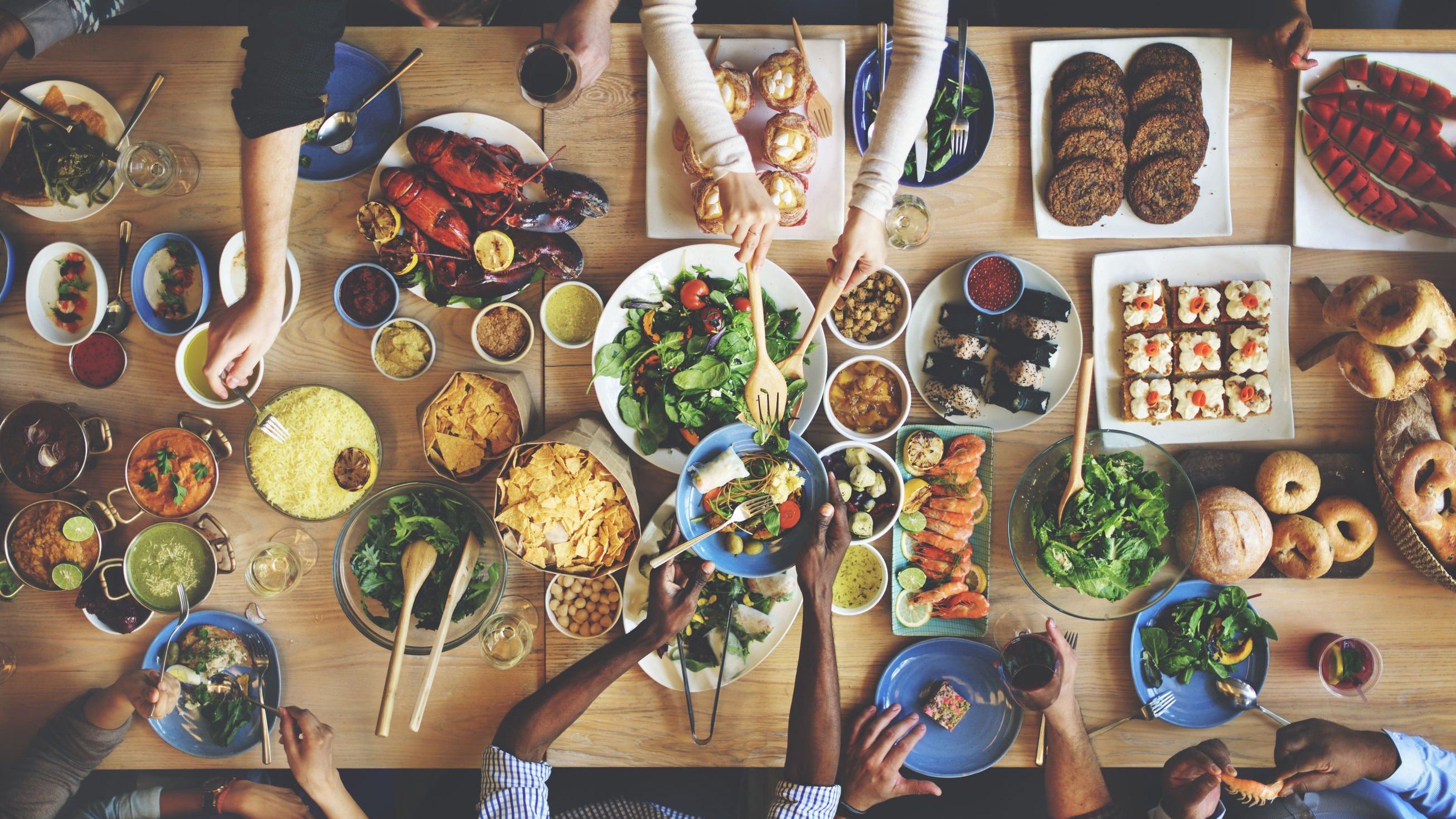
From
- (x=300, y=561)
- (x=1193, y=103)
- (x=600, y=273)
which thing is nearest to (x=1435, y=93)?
(x=1193, y=103)

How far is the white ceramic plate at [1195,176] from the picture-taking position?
2.25 m

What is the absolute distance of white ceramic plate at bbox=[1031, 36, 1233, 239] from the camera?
225 cm

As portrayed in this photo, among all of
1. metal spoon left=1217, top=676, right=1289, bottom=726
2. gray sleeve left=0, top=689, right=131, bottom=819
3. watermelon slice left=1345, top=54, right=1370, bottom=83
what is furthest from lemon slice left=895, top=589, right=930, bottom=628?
gray sleeve left=0, top=689, right=131, bottom=819

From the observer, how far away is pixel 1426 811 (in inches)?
90.4

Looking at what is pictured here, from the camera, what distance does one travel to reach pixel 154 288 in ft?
7.42

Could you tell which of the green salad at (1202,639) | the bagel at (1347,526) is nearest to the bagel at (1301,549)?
the bagel at (1347,526)

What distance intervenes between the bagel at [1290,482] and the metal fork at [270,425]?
115 inches

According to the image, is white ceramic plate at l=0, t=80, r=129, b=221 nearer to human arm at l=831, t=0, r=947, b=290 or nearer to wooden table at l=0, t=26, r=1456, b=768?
wooden table at l=0, t=26, r=1456, b=768

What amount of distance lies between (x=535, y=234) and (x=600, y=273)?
220 mm

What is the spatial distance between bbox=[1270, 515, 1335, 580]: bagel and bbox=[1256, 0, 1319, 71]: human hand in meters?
1.34

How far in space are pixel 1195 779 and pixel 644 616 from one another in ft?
5.43

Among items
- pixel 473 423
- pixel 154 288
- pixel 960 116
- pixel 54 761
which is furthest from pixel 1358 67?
pixel 54 761

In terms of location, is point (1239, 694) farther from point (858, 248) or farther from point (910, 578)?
point (858, 248)

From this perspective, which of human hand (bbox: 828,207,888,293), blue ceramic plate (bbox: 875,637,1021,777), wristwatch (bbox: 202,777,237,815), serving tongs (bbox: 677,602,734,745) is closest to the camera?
human hand (bbox: 828,207,888,293)
